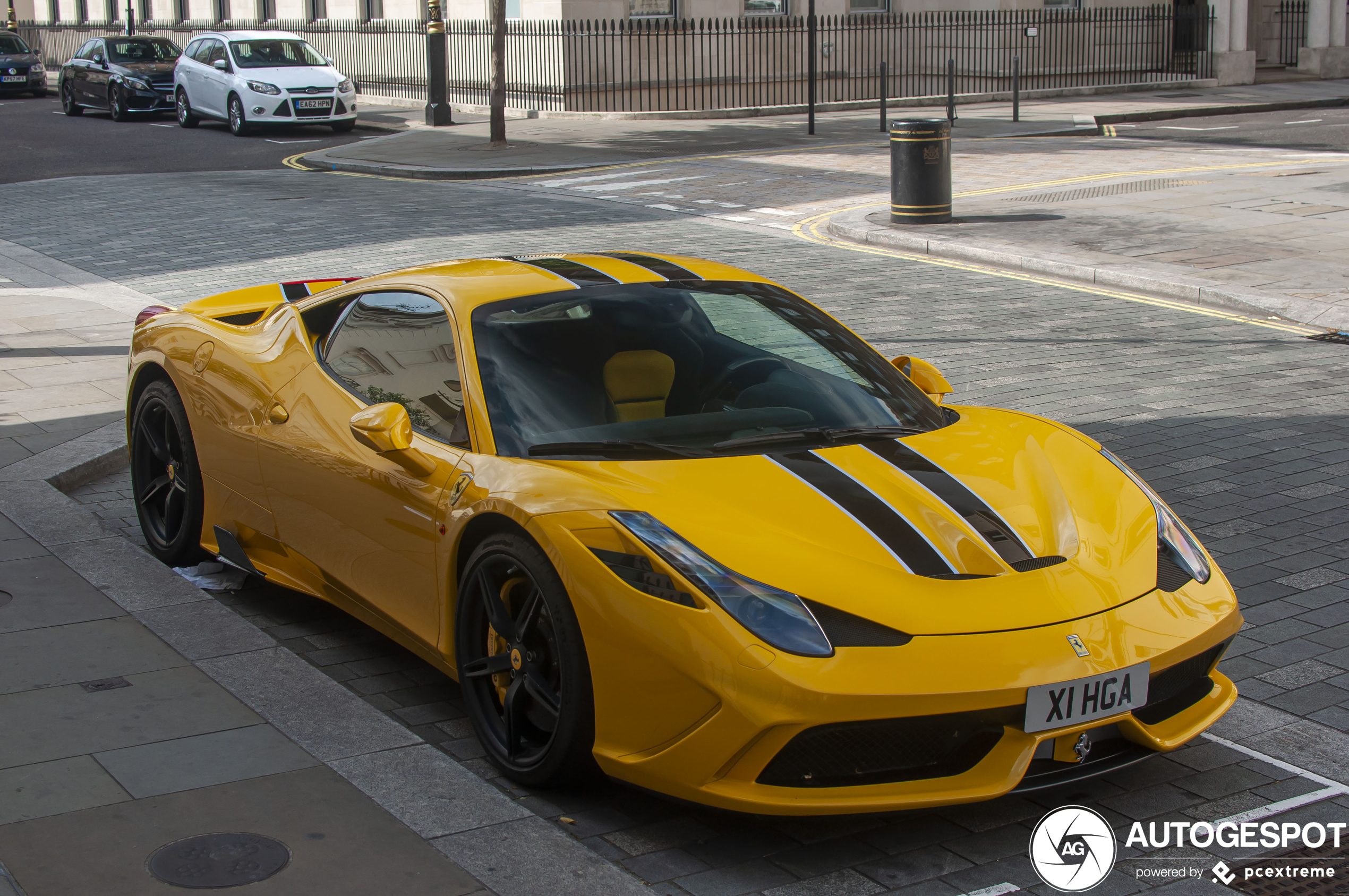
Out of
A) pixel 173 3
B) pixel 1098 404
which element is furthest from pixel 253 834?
pixel 173 3

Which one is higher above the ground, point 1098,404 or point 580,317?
point 580,317

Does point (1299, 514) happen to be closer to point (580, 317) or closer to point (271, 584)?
point (580, 317)

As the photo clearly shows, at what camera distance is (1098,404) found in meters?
8.01

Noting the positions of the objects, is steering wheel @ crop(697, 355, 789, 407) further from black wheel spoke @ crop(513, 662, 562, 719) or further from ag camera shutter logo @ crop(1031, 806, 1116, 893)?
ag camera shutter logo @ crop(1031, 806, 1116, 893)

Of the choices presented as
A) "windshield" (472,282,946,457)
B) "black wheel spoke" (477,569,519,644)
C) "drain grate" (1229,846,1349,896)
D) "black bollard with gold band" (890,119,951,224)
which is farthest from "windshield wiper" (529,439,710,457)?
"black bollard with gold band" (890,119,951,224)

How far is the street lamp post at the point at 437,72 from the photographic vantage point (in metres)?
27.9

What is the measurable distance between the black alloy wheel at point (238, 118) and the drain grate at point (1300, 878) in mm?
26664

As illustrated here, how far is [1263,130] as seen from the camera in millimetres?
25156

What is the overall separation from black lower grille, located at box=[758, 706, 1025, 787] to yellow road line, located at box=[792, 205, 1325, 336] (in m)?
7.78

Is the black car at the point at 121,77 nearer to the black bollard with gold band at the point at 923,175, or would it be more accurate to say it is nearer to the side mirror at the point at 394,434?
the black bollard with gold band at the point at 923,175

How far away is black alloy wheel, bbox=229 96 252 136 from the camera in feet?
89.5

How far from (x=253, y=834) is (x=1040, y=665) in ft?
6.39

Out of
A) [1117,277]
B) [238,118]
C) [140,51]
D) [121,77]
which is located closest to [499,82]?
[238,118]

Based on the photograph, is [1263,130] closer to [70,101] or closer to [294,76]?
[294,76]
